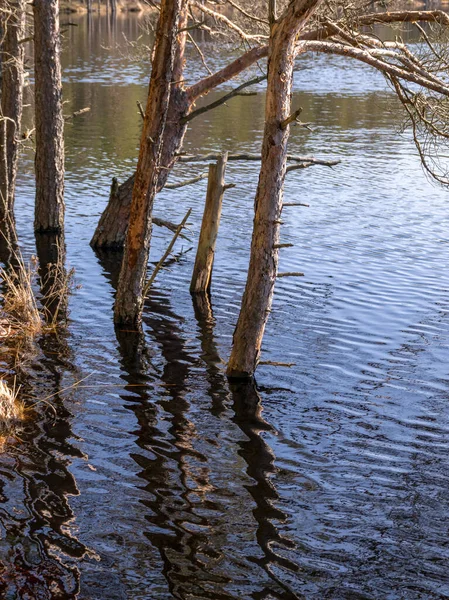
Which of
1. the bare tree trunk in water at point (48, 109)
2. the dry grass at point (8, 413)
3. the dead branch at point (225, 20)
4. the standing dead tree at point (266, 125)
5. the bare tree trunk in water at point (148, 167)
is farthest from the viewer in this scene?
the bare tree trunk in water at point (48, 109)

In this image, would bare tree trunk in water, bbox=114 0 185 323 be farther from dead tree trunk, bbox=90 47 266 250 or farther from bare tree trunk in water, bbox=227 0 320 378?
dead tree trunk, bbox=90 47 266 250

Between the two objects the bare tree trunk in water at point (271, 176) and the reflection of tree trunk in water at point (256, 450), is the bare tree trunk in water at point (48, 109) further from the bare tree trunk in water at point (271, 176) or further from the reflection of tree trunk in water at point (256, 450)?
the bare tree trunk in water at point (271, 176)

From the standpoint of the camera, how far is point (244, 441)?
8.09 meters

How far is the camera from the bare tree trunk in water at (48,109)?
14656mm

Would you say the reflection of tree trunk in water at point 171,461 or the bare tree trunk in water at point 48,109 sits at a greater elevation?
the bare tree trunk in water at point 48,109

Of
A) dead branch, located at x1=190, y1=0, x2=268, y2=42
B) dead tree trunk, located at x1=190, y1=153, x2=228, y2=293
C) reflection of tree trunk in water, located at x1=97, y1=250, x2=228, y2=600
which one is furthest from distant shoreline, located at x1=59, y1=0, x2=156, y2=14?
reflection of tree trunk in water, located at x1=97, y1=250, x2=228, y2=600

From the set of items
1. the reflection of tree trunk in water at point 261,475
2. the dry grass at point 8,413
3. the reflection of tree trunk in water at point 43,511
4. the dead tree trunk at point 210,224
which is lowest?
the reflection of tree trunk in water at point 261,475

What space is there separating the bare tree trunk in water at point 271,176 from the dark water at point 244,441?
1010 millimetres

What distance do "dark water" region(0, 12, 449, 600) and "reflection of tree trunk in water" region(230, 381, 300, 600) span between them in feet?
0.06

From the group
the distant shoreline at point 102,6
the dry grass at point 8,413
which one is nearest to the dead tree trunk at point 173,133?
the dry grass at point 8,413

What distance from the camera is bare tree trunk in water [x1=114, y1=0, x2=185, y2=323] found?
380 inches

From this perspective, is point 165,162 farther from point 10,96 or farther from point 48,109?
point 10,96

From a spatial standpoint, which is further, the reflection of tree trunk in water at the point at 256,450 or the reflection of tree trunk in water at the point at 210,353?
the reflection of tree trunk in water at the point at 210,353

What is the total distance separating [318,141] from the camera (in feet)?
92.3
